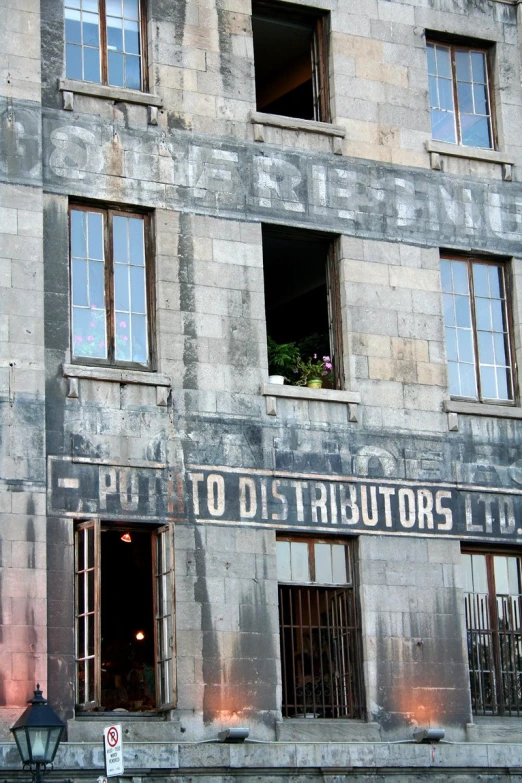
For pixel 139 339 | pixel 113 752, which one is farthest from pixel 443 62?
pixel 113 752

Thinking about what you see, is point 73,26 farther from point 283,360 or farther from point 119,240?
point 283,360

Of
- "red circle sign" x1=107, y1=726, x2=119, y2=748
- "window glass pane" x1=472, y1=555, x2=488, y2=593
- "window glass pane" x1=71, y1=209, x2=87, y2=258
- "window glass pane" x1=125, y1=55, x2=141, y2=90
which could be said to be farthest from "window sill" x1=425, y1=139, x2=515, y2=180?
"red circle sign" x1=107, y1=726, x2=119, y2=748

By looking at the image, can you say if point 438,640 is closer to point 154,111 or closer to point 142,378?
point 142,378

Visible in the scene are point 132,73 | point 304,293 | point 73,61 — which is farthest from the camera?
point 304,293

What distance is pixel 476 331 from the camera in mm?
28641

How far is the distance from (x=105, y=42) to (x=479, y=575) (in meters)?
9.70

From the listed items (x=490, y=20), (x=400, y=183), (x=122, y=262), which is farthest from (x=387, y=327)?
(x=490, y=20)

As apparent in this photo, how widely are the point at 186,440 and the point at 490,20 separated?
31.6 feet

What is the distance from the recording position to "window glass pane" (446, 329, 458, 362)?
28.3m

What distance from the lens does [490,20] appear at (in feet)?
98.7

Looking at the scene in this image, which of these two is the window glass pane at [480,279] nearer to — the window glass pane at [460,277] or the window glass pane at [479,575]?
the window glass pane at [460,277]

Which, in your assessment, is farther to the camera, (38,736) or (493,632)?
(493,632)

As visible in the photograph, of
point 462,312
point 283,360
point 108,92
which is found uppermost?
point 108,92

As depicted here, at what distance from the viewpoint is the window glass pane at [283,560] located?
25828 mm
